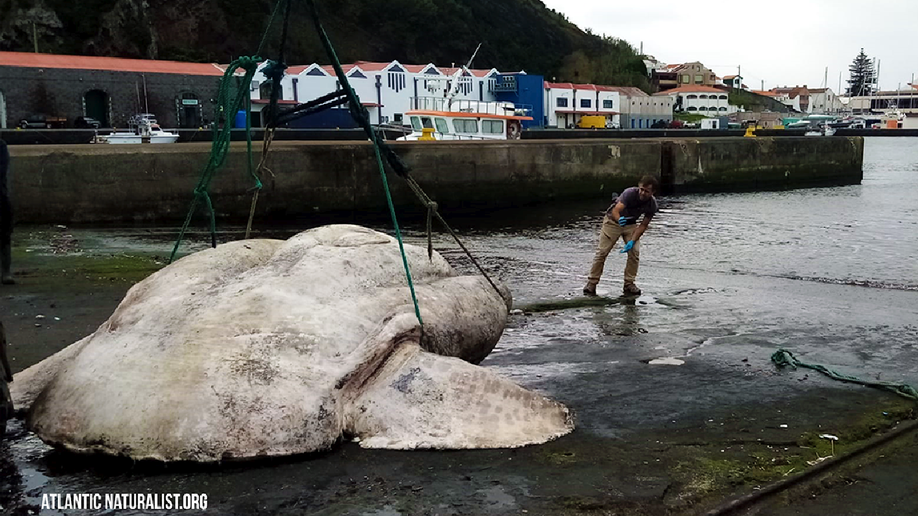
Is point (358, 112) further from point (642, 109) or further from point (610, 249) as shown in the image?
point (642, 109)

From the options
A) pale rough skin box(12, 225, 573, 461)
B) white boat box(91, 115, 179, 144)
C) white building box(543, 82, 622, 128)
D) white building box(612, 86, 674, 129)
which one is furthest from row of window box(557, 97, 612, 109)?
pale rough skin box(12, 225, 573, 461)

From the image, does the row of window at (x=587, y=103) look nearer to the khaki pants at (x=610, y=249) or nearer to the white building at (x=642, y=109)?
the white building at (x=642, y=109)

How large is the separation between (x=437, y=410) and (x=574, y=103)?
74.8 meters

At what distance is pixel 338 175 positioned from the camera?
19859mm

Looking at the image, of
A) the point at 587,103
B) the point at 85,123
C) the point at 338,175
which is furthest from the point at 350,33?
the point at 338,175

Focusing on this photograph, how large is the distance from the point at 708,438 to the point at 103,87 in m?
46.2

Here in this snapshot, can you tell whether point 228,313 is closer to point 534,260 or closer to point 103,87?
point 534,260

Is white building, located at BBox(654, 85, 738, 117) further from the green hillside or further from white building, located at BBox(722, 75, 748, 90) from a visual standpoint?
white building, located at BBox(722, 75, 748, 90)

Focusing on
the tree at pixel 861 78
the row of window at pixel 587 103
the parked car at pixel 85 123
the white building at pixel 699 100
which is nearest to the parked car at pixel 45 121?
the parked car at pixel 85 123

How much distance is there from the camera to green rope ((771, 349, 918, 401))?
19.7 ft

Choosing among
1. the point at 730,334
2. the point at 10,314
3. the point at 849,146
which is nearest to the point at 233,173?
the point at 10,314

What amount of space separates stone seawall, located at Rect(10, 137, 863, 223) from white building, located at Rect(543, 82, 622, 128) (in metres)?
45.7

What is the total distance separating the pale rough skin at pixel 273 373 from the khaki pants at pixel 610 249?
518 centimetres

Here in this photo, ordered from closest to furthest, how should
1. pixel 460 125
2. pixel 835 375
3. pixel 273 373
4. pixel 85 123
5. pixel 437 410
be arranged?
pixel 273 373 < pixel 437 410 < pixel 835 375 < pixel 460 125 < pixel 85 123
